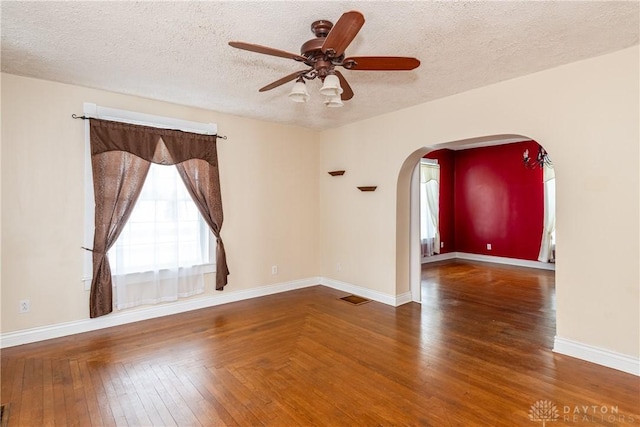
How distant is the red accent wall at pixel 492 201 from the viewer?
22.9 feet

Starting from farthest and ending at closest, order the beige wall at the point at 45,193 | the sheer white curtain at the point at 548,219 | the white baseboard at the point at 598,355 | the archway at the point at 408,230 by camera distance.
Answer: the sheer white curtain at the point at 548,219, the archway at the point at 408,230, the beige wall at the point at 45,193, the white baseboard at the point at 598,355

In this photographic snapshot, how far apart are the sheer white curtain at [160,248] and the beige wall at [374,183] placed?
389 millimetres

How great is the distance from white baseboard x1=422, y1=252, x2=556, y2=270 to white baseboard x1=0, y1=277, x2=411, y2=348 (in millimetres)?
3189

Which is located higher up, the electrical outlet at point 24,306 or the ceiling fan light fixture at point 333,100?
the ceiling fan light fixture at point 333,100

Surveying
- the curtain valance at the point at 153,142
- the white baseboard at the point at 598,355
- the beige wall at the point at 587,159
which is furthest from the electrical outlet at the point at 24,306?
the white baseboard at the point at 598,355

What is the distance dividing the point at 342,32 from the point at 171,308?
3714mm

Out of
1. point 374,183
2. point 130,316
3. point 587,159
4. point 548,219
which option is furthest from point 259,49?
point 548,219

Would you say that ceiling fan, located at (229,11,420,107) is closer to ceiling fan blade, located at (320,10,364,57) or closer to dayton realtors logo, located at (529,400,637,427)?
ceiling fan blade, located at (320,10,364,57)

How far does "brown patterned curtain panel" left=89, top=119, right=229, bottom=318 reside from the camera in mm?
3590

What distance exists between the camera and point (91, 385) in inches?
99.1

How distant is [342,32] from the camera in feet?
5.98

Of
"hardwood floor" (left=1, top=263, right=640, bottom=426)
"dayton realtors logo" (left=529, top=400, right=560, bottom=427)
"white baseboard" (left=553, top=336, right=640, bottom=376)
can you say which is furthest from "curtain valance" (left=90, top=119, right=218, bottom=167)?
"white baseboard" (left=553, top=336, right=640, bottom=376)

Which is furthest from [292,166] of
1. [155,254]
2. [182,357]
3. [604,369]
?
[604,369]

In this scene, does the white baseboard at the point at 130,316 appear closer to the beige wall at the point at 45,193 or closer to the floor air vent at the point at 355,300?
the beige wall at the point at 45,193
